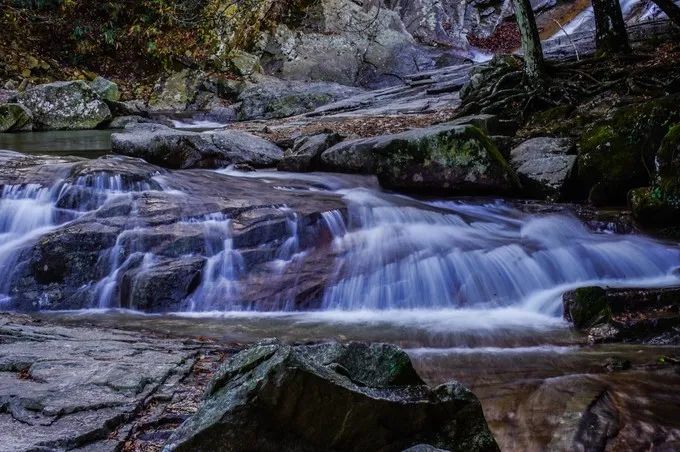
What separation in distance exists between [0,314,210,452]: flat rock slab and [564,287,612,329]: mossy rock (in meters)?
3.54

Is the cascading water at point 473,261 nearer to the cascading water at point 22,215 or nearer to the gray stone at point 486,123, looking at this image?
the gray stone at point 486,123

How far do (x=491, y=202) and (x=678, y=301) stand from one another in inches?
146

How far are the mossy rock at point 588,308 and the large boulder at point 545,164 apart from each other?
11.4 ft

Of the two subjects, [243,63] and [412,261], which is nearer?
[412,261]

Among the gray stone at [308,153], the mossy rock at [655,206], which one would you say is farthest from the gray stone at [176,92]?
the mossy rock at [655,206]

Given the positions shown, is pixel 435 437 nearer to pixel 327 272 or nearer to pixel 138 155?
pixel 327 272

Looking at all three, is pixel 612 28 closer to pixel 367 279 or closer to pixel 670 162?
pixel 670 162

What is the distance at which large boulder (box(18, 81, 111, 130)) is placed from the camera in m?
17.4

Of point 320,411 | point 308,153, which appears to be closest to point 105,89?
point 308,153

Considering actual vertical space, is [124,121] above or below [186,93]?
below

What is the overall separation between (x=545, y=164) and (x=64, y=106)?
48.3 feet

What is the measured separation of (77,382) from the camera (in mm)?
3283

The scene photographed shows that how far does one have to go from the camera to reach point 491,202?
894 centimetres

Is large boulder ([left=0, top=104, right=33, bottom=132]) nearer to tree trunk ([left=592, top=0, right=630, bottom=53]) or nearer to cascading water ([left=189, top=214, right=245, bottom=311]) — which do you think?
cascading water ([left=189, top=214, right=245, bottom=311])
